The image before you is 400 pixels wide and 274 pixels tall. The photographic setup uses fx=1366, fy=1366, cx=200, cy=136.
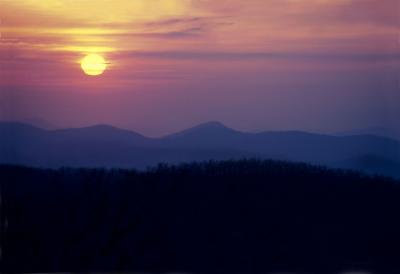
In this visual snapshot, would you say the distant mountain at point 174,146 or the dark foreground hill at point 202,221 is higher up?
the distant mountain at point 174,146

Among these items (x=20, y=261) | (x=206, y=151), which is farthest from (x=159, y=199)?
(x=20, y=261)

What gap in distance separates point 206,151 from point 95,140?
662 mm

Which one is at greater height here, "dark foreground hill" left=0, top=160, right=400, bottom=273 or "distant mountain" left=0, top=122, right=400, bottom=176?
"distant mountain" left=0, top=122, right=400, bottom=176

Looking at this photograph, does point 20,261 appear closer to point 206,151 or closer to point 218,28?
point 206,151

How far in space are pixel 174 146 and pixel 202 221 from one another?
A: 0.48 m

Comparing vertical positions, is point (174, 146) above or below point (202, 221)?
above

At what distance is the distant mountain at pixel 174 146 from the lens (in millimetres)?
8062

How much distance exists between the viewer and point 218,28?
8.05 meters

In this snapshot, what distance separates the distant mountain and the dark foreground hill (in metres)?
0.07

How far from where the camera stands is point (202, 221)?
8.16 m

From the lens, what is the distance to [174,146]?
26.6 ft

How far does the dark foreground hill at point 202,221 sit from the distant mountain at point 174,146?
7 centimetres

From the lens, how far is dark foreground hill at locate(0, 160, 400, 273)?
8.12m

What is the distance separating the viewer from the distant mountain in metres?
8.06
